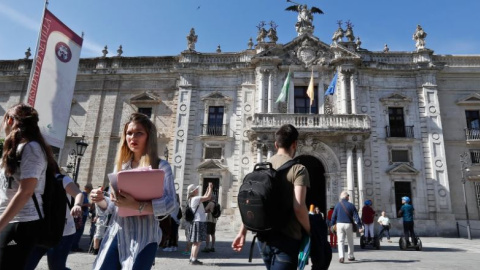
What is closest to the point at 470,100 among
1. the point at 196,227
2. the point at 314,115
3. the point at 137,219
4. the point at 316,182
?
the point at 314,115

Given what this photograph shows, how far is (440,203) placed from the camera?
18453 mm

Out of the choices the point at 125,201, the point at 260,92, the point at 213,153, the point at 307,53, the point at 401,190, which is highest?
the point at 307,53

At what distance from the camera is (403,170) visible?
19.1m

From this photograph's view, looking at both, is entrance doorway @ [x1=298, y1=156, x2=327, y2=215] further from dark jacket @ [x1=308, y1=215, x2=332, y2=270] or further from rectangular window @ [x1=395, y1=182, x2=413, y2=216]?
dark jacket @ [x1=308, y1=215, x2=332, y2=270]

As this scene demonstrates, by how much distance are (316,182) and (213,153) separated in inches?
281

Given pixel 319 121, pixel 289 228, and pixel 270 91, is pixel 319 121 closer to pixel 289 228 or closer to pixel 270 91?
pixel 270 91

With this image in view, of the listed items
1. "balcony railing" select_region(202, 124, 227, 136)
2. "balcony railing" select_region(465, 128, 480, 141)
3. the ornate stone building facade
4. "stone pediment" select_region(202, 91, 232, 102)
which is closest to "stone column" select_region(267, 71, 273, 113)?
the ornate stone building facade

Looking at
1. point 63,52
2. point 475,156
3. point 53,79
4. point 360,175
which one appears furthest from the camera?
point 475,156

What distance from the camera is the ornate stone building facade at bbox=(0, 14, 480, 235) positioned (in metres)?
18.9

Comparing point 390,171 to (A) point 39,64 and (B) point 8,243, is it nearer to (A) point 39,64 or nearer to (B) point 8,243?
(A) point 39,64

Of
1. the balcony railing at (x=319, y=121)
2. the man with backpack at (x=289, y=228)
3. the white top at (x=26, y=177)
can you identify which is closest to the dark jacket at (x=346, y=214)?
the man with backpack at (x=289, y=228)

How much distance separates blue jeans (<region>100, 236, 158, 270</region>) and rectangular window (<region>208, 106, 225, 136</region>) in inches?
716

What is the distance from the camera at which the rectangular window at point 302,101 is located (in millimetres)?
21031

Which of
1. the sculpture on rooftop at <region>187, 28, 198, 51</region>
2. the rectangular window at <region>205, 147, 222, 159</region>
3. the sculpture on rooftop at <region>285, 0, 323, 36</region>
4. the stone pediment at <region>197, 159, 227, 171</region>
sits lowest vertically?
the stone pediment at <region>197, 159, 227, 171</region>
